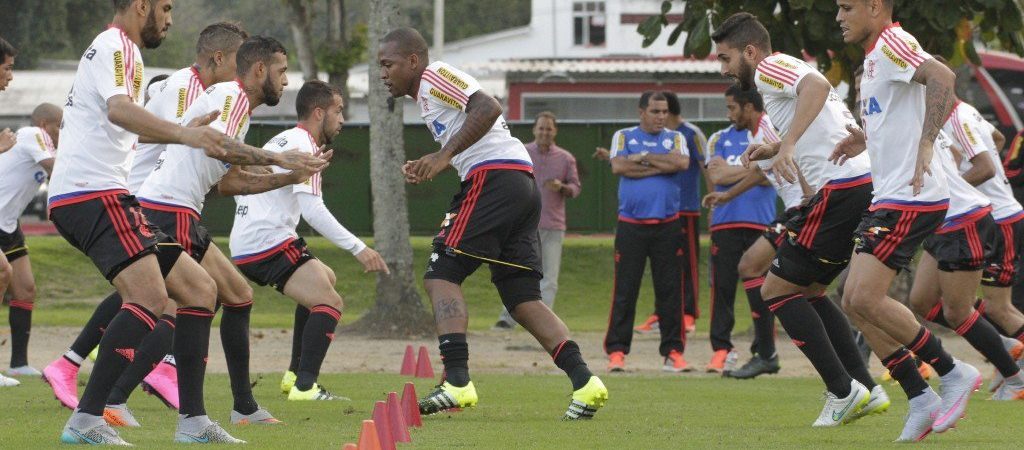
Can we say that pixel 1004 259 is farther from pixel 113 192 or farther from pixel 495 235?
pixel 113 192

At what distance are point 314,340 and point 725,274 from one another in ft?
14.8

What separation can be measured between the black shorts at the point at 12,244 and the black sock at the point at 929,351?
6883 mm

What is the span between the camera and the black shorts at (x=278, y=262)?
9164 millimetres

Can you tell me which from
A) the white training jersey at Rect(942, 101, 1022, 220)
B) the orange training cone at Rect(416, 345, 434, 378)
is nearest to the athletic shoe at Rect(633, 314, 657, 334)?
the orange training cone at Rect(416, 345, 434, 378)

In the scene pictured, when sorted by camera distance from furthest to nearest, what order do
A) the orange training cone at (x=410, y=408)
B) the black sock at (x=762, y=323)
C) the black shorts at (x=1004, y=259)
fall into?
the black sock at (x=762, y=323)
the black shorts at (x=1004, y=259)
the orange training cone at (x=410, y=408)

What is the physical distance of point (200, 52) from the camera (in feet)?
27.6

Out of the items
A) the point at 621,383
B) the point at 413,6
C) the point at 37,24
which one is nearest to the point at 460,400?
the point at 621,383

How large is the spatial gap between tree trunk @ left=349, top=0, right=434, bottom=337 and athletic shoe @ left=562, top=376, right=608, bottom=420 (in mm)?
7719

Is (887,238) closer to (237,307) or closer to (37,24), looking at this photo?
(237,307)

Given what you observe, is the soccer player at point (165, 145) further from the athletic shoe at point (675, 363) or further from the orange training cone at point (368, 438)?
the athletic shoe at point (675, 363)

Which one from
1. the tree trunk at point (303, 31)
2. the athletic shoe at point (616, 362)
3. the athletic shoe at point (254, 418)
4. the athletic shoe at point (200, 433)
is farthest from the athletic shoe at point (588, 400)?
the tree trunk at point (303, 31)

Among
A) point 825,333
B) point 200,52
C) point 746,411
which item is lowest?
point 746,411

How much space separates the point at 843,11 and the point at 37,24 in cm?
4368

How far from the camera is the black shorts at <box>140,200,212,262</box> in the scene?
304 inches
